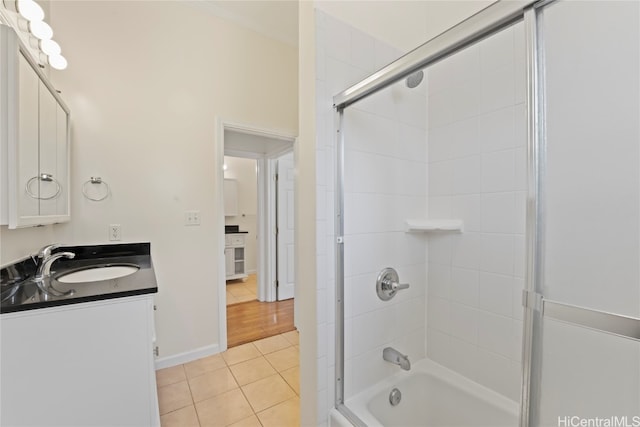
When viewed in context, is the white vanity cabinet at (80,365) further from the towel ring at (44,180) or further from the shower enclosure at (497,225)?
the shower enclosure at (497,225)

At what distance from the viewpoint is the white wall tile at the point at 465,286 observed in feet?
4.64

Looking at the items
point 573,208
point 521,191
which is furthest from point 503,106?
point 573,208

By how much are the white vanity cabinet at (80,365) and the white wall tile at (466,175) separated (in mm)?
1602

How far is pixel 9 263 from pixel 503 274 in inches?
87.7

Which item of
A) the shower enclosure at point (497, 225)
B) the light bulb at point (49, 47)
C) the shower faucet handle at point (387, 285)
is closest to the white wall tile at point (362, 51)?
the shower enclosure at point (497, 225)

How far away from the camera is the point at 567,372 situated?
1.04 metres

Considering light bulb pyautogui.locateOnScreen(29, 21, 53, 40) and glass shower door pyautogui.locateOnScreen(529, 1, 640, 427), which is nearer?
glass shower door pyautogui.locateOnScreen(529, 1, 640, 427)

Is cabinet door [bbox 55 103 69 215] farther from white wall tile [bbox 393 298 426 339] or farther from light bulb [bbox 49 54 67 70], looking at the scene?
white wall tile [bbox 393 298 426 339]

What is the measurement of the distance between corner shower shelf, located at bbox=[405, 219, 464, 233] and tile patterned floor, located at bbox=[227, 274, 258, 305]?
2769mm

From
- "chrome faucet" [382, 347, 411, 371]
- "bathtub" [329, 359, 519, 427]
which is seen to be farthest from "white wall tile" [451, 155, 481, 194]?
"bathtub" [329, 359, 519, 427]

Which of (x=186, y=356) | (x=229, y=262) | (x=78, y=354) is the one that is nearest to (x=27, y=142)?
(x=78, y=354)

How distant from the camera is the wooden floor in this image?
8.48 ft

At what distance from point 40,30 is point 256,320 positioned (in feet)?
8.90

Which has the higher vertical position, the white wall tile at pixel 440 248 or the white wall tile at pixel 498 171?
the white wall tile at pixel 498 171
